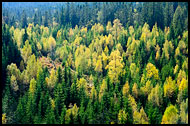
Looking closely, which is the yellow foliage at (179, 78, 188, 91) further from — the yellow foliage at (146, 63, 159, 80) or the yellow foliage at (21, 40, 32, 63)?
the yellow foliage at (21, 40, 32, 63)

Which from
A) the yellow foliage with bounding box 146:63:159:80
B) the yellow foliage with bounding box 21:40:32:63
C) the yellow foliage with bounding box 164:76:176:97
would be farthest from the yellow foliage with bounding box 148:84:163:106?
the yellow foliage with bounding box 21:40:32:63

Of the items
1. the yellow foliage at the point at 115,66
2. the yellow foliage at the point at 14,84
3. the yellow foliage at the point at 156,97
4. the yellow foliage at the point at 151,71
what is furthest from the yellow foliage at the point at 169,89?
the yellow foliage at the point at 14,84

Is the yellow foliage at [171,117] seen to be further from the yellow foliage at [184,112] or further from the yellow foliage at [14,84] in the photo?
the yellow foliage at [14,84]

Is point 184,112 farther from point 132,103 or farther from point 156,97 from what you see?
point 132,103

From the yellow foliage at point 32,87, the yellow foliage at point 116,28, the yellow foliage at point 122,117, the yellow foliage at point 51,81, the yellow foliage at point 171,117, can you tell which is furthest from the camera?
the yellow foliage at point 116,28

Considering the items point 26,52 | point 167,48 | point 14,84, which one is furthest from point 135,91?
point 26,52

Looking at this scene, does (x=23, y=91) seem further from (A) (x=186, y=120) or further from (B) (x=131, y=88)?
(A) (x=186, y=120)

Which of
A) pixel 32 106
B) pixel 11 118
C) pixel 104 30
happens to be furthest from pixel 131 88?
pixel 104 30

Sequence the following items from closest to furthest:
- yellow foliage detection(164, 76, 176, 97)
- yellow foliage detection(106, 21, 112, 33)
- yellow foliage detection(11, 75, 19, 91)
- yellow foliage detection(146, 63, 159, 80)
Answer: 1. yellow foliage detection(164, 76, 176, 97)
2. yellow foliage detection(11, 75, 19, 91)
3. yellow foliage detection(146, 63, 159, 80)
4. yellow foliage detection(106, 21, 112, 33)
